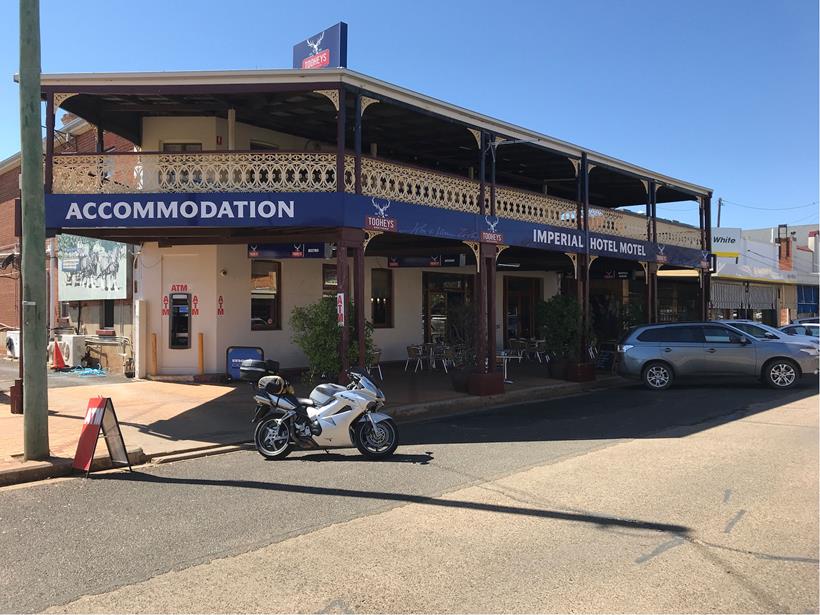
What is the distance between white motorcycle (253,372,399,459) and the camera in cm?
805

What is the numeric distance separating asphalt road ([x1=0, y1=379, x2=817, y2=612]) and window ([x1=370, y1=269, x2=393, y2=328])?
8641 millimetres

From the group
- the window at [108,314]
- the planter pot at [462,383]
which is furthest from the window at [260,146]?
the planter pot at [462,383]

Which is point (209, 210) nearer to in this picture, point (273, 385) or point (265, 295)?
point (273, 385)

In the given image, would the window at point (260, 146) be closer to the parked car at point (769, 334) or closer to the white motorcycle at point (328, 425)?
the white motorcycle at point (328, 425)

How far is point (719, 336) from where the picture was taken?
14789 millimetres

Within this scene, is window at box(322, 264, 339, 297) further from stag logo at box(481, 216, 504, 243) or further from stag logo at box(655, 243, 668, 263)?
stag logo at box(655, 243, 668, 263)

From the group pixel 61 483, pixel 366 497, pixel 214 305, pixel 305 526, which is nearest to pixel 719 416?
pixel 366 497

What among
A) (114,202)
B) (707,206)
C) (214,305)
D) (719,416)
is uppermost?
(707,206)

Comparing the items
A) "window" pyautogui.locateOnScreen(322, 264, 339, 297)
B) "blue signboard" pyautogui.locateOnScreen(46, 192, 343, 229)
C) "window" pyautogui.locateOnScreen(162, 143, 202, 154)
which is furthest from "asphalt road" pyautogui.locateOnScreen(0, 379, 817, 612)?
"window" pyautogui.locateOnScreen(162, 143, 202, 154)

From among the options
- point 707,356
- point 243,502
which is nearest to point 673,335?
point 707,356

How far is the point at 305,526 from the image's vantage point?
535 centimetres

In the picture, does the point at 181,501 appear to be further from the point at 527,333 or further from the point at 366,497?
the point at 527,333

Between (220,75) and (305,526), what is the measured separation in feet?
28.7

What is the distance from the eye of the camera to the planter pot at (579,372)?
16484 mm
